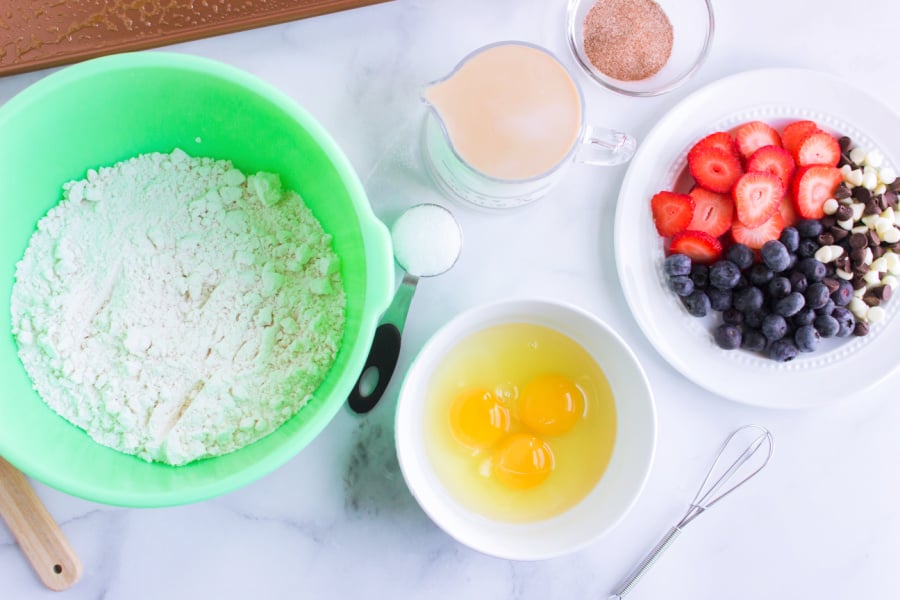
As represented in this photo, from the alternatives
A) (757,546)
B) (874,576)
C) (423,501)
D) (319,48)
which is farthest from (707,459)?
(319,48)

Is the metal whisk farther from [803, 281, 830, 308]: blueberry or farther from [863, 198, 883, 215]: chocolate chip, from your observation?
[863, 198, 883, 215]: chocolate chip

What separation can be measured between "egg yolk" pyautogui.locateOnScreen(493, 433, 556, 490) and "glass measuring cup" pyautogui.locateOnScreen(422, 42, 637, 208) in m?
0.38

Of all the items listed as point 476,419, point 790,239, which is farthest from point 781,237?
point 476,419

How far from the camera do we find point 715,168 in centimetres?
118

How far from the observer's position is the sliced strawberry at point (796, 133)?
120 centimetres

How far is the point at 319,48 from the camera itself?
118cm

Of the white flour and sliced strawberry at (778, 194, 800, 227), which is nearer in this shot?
the white flour

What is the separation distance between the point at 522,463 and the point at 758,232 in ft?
1.67

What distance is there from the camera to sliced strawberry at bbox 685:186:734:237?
3.92 feet

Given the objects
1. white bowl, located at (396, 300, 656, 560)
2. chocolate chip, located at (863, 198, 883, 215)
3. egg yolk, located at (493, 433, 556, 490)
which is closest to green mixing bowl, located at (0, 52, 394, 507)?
white bowl, located at (396, 300, 656, 560)

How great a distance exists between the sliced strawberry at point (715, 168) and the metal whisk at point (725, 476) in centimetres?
40

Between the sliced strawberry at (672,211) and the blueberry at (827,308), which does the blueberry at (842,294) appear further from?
the sliced strawberry at (672,211)

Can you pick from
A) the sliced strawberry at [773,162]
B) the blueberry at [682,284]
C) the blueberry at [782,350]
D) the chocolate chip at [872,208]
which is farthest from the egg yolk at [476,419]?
the chocolate chip at [872,208]

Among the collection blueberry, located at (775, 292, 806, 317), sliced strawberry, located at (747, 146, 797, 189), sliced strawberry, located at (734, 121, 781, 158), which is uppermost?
sliced strawberry, located at (734, 121, 781, 158)
